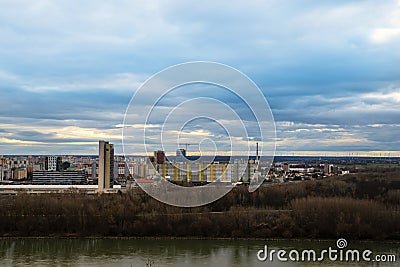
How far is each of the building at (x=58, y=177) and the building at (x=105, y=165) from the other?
23.4ft

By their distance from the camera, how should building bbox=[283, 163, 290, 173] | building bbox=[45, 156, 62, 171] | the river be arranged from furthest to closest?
1. building bbox=[45, 156, 62, 171]
2. building bbox=[283, 163, 290, 173]
3. the river

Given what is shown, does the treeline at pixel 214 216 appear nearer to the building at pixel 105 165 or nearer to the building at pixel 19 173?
the building at pixel 105 165

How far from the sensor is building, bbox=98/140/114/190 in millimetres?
17891

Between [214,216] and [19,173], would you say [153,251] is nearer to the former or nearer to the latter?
[214,216]

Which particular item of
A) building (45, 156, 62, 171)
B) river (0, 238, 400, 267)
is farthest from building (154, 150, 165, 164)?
building (45, 156, 62, 171)

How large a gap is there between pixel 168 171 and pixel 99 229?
5321 millimetres

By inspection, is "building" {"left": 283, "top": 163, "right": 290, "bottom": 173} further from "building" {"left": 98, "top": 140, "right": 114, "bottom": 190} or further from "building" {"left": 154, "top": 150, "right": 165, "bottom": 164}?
"building" {"left": 154, "top": 150, "right": 165, "bottom": 164}

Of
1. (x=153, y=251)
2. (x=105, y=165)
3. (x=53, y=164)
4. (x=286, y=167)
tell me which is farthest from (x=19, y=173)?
(x=153, y=251)

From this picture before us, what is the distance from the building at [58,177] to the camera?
2509 cm

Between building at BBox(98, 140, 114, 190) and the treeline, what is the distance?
3.94 meters

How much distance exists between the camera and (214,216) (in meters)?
11.8

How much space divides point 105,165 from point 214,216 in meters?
7.59

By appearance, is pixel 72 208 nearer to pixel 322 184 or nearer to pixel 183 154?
pixel 183 154

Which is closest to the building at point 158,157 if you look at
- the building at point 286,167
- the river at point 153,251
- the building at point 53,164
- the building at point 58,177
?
the river at point 153,251
